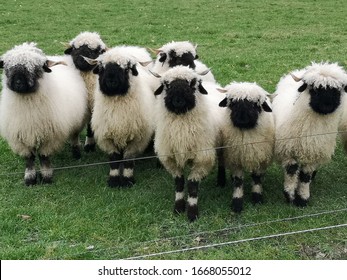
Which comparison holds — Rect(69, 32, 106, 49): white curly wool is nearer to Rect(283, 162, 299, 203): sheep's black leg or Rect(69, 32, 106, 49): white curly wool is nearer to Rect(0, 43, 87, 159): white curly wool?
Rect(0, 43, 87, 159): white curly wool

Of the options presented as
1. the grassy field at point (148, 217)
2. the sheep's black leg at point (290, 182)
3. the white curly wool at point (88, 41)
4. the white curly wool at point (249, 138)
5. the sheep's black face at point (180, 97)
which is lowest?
the grassy field at point (148, 217)

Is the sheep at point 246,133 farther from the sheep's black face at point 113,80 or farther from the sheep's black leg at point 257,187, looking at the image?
the sheep's black face at point 113,80

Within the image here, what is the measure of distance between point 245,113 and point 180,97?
78cm

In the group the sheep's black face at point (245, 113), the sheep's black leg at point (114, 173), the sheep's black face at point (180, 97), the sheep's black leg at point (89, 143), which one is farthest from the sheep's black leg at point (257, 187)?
the sheep's black leg at point (89, 143)

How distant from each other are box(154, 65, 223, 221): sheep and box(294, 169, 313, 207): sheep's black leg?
1.22m

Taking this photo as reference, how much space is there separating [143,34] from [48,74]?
33.1ft

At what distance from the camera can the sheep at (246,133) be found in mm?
5762

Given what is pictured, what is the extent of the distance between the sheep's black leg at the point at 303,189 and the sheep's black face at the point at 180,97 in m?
1.75

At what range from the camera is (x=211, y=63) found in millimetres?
12680

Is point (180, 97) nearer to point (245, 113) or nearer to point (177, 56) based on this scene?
point (245, 113)

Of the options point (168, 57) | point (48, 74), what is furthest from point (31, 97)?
point (168, 57)

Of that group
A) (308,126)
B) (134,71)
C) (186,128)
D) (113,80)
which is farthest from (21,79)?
(308,126)
